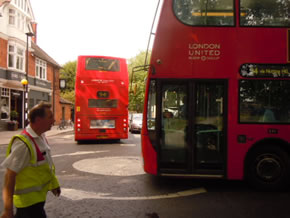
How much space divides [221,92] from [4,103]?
22.5 m

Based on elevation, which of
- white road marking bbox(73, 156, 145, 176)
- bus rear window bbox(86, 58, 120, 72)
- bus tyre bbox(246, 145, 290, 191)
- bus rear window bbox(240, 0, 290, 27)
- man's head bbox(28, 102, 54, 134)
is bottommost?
white road marking bbox(73, 156, 145, 176)

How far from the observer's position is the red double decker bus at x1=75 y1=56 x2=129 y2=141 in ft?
46.2

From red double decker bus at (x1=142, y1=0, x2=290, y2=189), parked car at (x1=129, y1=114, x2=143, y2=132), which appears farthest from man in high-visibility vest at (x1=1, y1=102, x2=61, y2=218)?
parked car at (x1=129, y1=114, x2=143, y2=132)

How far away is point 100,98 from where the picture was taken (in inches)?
562

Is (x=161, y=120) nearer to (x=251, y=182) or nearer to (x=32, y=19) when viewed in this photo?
(x=251, y=182)

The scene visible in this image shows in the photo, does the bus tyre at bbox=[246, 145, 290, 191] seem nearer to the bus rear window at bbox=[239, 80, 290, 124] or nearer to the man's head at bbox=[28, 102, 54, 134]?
the bus rear window at bbox=[239, 80, 290, 124]

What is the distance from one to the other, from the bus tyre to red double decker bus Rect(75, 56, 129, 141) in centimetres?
923

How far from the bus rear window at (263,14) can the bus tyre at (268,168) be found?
8.08 ft

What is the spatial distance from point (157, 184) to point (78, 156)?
4.65 meters

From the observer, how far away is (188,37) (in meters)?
6.09

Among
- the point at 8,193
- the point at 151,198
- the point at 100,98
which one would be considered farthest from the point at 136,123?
the point at 8,193

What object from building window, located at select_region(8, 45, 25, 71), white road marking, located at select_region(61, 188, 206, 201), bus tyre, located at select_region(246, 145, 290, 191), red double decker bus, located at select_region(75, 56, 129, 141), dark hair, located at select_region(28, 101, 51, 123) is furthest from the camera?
building window, located at select_region(8, 45, 25, 71)

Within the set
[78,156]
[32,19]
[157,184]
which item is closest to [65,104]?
[32,19]

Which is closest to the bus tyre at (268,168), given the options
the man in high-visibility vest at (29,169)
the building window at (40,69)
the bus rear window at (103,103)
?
the man in high-visibility vest at (29,169)
